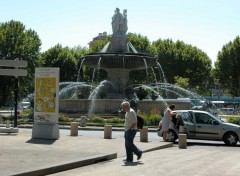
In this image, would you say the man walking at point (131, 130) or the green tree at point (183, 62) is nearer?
the man walking at point (131, 130)

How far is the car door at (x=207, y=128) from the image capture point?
2027cm

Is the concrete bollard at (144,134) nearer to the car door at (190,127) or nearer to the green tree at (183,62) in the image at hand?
the car door at (190,127)

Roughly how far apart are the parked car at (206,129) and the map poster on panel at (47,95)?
4555 mm

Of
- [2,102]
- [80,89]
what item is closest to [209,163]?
[80,89]

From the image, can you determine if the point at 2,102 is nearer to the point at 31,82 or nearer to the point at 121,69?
the point at 31,82

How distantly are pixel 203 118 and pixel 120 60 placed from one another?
17.5 m

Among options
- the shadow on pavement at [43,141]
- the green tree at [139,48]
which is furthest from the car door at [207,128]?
the green tree at [139,48]

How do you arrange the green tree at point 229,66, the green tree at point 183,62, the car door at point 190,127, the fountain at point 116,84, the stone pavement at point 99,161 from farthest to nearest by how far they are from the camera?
the green tree at point 183,62, the green tree at point 229,66, the fountain at point 116,84, the car door at point 190,127, the stone pavement at point 99,161

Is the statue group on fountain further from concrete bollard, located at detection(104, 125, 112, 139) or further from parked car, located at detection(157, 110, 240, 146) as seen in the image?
concrete bollard, located at detection(104, 125, 112, 139)

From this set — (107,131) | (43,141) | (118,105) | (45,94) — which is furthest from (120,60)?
(43,141)

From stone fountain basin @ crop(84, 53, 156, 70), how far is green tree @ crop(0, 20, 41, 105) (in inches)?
1059

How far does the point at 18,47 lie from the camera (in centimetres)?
6412

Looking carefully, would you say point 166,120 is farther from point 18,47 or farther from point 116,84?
point 18,47

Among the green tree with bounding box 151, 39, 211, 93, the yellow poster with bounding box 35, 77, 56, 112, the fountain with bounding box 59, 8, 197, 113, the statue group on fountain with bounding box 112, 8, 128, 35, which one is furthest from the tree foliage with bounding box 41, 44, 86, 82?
the yellow poster with bounding box 35, 77, 56, 112
